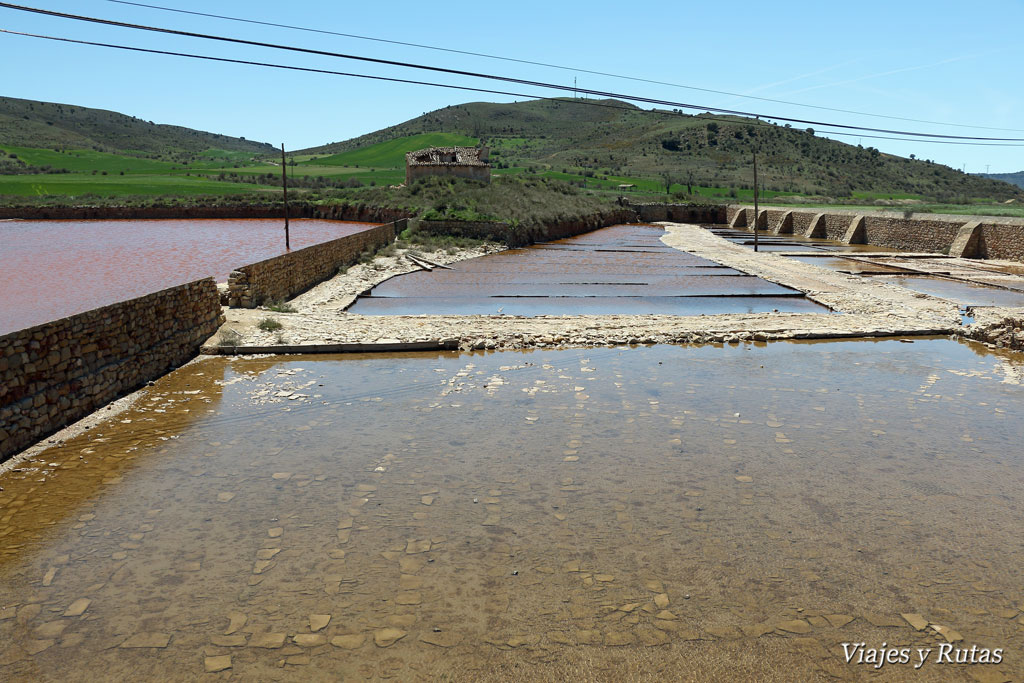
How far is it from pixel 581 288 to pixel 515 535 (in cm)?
1942

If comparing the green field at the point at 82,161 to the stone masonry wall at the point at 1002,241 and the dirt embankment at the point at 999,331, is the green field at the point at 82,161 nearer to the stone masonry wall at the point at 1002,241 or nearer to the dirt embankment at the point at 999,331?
the stone masonry wall at the point at 1002,241

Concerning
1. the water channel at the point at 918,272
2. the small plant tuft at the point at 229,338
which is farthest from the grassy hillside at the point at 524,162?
the small plant tuft at the point at 229,338

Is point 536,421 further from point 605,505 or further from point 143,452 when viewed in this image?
point 143,452

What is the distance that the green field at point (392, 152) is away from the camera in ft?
401

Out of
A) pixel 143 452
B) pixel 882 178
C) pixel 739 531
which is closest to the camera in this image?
pixel 739 531

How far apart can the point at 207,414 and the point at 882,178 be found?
126078 mm

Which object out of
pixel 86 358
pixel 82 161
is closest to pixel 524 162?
pixel 82 161

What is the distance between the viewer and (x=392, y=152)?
13050 cm

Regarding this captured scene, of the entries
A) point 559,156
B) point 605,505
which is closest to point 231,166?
point 559,156

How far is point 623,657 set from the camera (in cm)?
546

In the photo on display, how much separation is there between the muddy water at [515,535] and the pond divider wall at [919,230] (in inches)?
1038

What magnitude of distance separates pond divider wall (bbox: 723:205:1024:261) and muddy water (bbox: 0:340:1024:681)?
26.4 metres

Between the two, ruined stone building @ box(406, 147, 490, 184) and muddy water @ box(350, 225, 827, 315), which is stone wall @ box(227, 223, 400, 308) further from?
ruined stone building @ box(406, 147, 490, 184)

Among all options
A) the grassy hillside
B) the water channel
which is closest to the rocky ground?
the water channel
